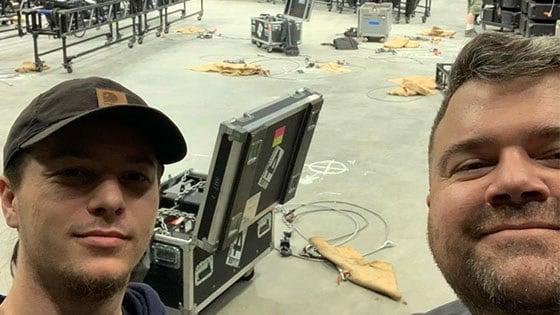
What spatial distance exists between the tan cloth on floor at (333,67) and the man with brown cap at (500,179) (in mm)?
7519

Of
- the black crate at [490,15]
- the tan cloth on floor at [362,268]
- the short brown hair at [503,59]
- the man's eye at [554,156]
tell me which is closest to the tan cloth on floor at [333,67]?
the black crate at [490,15]

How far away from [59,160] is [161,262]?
6.19ft

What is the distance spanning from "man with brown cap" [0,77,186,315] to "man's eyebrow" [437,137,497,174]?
519mm

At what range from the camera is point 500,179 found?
1.15 metres

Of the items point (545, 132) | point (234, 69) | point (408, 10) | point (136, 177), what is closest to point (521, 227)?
point (545, 132)

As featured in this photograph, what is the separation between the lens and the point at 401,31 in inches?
478

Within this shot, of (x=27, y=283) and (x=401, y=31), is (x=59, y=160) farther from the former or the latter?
(x=401, y=31)

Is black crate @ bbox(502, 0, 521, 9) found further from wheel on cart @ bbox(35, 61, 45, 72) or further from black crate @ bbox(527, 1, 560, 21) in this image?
wheel on cart @ bbox(35, 61, 45, 72)

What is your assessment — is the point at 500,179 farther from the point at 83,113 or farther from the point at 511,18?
the point at 511,18

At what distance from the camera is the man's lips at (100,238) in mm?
1161

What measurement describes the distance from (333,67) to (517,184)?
7.94 metres

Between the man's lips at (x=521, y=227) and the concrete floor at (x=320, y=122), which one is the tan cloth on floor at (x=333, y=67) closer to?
the concrete floor at (x=320, y=122)

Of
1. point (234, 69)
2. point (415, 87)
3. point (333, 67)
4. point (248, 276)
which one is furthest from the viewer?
point (333, 67)

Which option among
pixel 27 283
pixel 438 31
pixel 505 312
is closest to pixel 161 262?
pixel 27 283
